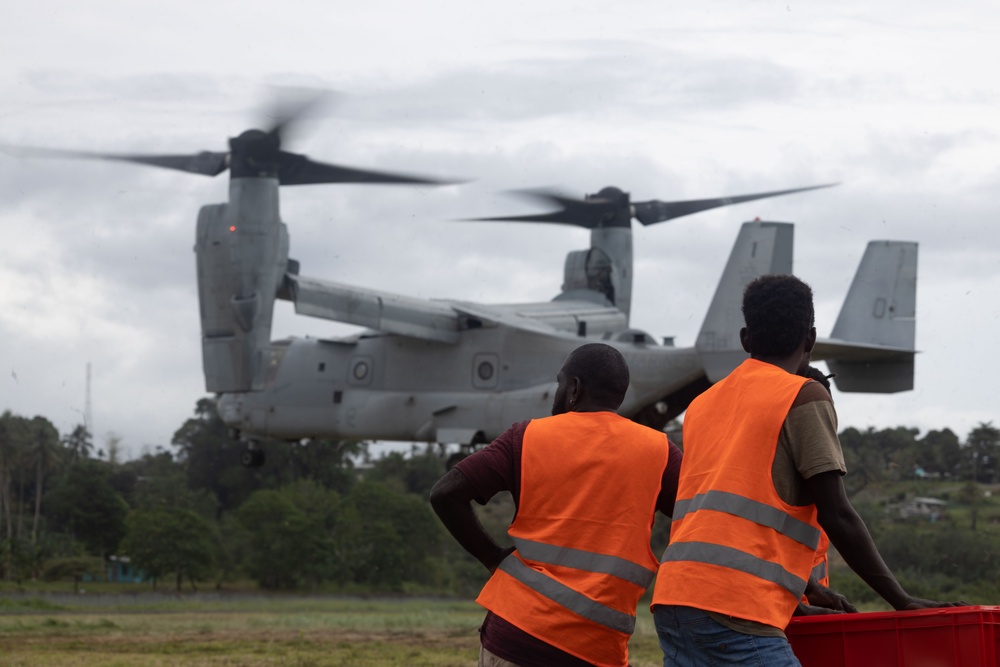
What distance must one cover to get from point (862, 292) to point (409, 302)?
9663mm

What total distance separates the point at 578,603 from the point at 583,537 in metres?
0.22

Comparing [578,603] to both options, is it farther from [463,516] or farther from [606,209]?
[606,209]

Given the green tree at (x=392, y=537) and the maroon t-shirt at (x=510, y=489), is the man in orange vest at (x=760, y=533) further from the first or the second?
the green tree at (x=392, y=537)

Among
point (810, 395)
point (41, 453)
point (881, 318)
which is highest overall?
point (881, 318)

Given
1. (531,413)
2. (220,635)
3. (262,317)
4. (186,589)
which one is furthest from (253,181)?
(186,589)

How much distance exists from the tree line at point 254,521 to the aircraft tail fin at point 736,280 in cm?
921

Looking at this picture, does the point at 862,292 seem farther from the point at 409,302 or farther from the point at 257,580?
the point at 257,580

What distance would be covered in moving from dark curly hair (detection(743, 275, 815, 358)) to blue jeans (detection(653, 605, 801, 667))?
33.7 inches

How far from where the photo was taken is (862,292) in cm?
2847

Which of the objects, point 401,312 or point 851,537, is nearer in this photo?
point 851,537

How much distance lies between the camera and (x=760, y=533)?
385 centimetres

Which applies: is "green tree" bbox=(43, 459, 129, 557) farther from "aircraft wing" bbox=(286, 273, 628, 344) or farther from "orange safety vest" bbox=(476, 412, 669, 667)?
"orange safety vest" bbox=(476, 412, 669, 667)

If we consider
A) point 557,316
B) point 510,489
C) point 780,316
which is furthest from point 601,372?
point 557,316

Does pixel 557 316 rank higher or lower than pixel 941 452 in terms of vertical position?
higher
